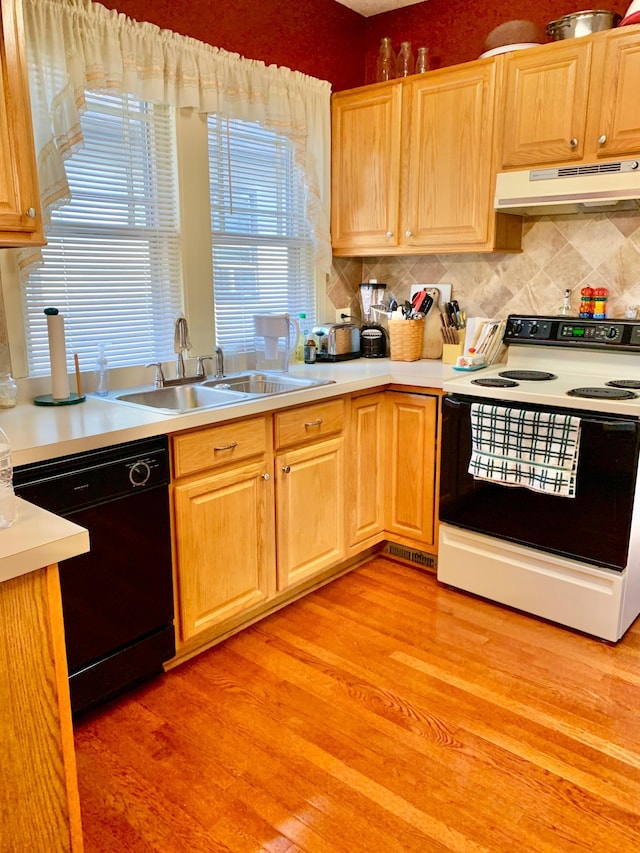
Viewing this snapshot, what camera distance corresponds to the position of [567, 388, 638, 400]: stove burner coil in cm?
239

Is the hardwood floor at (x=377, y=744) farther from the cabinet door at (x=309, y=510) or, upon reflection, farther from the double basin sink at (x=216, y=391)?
the double basin sink at (x=216, y=391)

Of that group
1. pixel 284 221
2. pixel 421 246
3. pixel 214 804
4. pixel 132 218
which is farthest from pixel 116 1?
pixel 214 804

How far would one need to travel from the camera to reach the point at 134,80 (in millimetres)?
2438

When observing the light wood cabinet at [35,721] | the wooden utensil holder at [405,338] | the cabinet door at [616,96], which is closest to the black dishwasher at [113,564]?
the light wood cabinet at [35,721]

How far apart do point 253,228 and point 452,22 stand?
4.69 feet

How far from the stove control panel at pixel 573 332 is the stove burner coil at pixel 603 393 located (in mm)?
354

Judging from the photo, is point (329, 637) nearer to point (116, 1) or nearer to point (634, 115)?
point (634, 115)

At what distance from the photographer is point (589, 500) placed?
2.42 m

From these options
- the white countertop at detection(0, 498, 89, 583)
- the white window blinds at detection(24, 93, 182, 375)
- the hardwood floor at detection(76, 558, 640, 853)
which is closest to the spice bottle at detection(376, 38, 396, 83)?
the white window blinds at detection(24, 93, 182, 375)

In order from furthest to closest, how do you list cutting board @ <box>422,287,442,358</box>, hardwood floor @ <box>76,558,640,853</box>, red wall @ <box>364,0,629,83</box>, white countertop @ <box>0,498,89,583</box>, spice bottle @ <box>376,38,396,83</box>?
cutting board @ <box>422,287,442,358</box>
spice bottle @ <box>376,38,396,83</box>
red wall @ <box>364,0,629,83</box>
hardwood floor @ <box>76,558,640,853</box>
white countertop @ <box>0,498,89,583</box>

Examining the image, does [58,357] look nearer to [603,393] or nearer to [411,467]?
[411,467]

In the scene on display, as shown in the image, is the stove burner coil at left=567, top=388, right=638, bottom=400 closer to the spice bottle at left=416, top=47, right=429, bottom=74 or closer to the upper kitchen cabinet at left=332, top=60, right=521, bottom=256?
the upper kitchen cabinet at left=332, top=60, right=521, bottom=256

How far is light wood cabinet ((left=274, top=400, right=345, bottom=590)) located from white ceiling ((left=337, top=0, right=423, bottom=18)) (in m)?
2.13

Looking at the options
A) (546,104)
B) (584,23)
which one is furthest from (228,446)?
(584,23)
